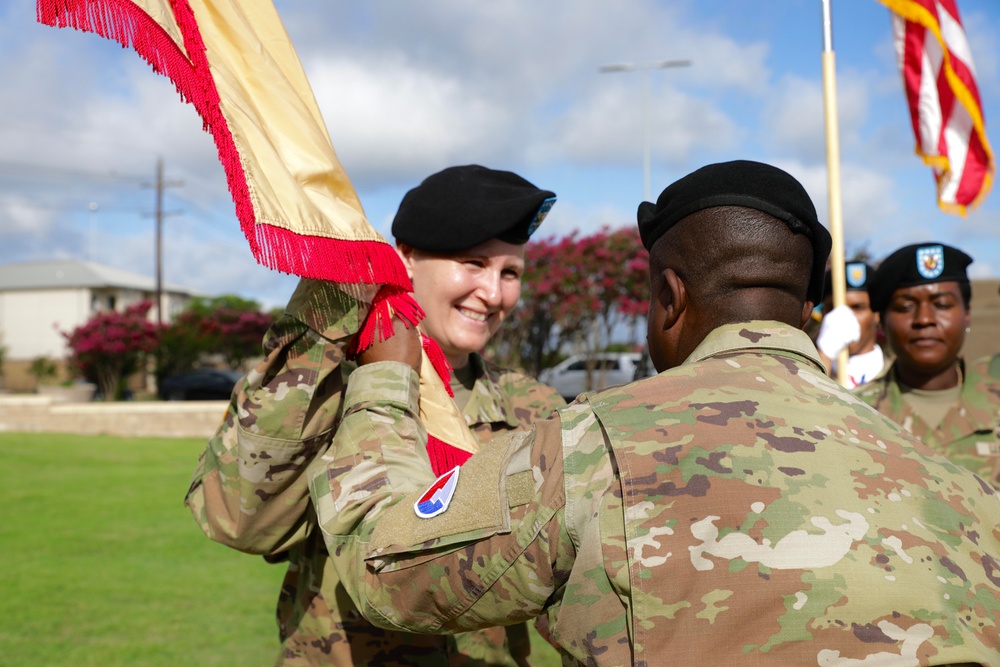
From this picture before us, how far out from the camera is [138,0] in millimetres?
1774

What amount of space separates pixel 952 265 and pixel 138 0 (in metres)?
3.46

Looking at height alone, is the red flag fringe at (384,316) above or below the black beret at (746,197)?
below

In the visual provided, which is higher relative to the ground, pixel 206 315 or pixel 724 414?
pixel 206 315

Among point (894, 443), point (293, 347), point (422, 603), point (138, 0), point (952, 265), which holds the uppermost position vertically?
point (138, 0)

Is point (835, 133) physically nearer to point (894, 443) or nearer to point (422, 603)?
point (894, 443)

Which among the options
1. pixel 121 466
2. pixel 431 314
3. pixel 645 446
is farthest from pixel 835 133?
pixel 121 466

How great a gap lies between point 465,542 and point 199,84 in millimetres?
1134

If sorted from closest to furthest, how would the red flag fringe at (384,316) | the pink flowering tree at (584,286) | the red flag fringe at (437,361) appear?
the red flag fringe at (384,316) → the red flag fringe at (437,361) → the pink flowering tree at (584,286)

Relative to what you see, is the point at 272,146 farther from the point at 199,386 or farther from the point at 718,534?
the point at 199,386

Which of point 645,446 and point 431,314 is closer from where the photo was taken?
point 645,446

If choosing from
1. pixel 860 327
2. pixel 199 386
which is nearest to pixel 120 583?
Result: pixel 860 327

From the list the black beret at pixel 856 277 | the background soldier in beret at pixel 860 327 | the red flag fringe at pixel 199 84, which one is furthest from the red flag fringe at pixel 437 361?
the black beret at pixel 856 277

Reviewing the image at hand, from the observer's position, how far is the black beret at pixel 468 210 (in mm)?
2334

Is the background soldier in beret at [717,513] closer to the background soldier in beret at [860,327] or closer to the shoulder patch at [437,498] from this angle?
the shoulder patch at [437,498]
